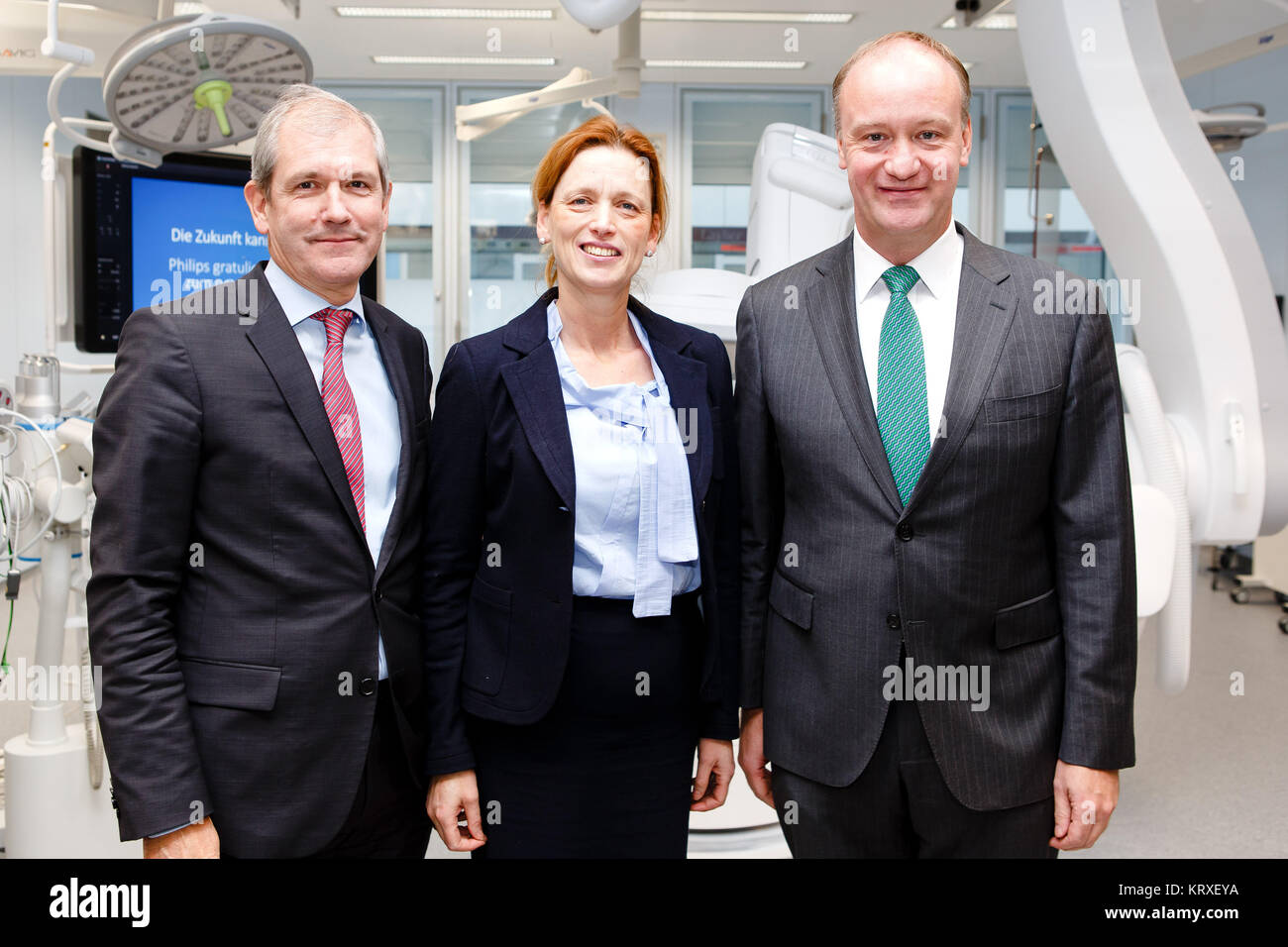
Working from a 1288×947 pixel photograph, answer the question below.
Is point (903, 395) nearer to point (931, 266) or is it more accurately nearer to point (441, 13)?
point (931, 266)

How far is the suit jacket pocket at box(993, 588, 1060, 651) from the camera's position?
1.39m

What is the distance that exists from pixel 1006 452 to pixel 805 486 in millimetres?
269

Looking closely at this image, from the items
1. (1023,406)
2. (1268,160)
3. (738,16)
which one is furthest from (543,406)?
(1268,160)

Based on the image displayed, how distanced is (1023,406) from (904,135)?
0.39 m

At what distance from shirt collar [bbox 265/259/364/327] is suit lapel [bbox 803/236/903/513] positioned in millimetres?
694

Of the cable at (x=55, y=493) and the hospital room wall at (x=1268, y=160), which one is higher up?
the hospital room wall at (x=1268, y=160)

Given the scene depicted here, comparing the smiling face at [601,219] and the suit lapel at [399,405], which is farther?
the smiling face at [601,219]

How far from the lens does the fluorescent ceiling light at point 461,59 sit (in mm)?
7395

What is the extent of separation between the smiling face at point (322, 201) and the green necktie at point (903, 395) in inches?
27.9

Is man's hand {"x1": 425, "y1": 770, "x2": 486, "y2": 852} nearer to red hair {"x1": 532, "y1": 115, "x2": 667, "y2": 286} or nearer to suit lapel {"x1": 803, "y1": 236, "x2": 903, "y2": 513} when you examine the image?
suit lapel {"x1": 803, "y1": 236, "x2": 903, "y2": 513}

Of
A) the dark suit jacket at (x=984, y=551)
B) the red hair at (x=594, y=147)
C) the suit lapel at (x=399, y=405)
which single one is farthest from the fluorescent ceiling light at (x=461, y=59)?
the dark suit jacket at (x=984, y=551)

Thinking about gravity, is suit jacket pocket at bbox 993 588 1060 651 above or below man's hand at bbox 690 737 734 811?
above

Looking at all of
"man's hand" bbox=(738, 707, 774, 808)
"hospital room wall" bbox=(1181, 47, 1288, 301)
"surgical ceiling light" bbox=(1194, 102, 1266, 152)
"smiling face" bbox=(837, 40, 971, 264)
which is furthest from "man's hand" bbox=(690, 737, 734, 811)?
"hospital room wall" bbox=(1181, 47, 1288, 301)

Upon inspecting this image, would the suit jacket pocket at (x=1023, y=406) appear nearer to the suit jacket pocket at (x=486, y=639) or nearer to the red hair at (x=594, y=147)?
the red hair at (x=594, y=147)
